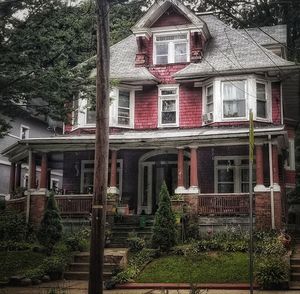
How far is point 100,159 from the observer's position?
372 inches

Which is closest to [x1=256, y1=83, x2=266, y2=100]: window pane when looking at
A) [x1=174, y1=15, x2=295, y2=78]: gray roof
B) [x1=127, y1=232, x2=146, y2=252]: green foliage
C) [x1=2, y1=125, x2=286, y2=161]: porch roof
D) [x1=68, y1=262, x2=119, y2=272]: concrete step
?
[x1=174, y1=15, x2=295, y2=78]: gray roof

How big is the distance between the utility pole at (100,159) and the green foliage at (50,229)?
741cm

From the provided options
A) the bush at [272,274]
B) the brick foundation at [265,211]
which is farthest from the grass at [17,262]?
the brick foundation at [265,211]

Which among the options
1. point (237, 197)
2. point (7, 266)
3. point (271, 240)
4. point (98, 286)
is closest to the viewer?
point (98, 286)

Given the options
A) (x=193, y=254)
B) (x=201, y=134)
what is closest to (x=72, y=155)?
(x=201, y=134)

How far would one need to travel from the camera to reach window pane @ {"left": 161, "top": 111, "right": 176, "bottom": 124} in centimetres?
2299

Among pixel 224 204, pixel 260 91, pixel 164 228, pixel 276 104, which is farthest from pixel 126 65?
pixel 164 228

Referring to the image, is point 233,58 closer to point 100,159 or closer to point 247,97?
point 247,97

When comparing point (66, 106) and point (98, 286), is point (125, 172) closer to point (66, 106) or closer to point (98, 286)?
point (66, 106)

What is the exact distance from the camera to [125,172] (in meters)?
23.0

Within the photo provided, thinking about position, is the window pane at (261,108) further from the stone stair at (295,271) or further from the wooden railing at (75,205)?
the wooden railing at (75,205)

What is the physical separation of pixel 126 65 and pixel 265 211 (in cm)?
1036

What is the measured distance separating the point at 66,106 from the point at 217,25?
13.1 meters

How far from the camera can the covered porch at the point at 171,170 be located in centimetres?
1844
